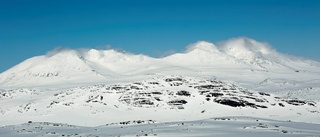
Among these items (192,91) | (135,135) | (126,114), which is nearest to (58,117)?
(126,114)

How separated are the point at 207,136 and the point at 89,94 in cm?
8703

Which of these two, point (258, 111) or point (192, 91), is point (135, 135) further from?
point (192, 91)

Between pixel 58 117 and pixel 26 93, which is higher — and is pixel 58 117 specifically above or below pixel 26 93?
below

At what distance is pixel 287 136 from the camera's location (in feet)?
117

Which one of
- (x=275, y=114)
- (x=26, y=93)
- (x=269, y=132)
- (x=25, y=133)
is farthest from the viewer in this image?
(x=26, y=93)

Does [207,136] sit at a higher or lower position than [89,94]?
lower

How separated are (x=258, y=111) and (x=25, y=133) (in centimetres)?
6398

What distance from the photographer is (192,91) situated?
384 feet

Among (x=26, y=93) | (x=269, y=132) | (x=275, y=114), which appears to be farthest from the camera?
(x=26, y=93)

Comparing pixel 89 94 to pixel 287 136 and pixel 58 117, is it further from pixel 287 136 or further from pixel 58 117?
pixel 287 136

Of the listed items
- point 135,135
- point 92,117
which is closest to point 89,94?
point 92,117

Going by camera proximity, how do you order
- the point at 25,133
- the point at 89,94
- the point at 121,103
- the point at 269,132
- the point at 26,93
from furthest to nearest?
the point at 26,93
the point at 89,94
the point at 121,103
the point at 25,133
the point at 269,132

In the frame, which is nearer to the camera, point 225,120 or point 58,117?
point 225,120

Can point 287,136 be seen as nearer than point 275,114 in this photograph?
Yes
